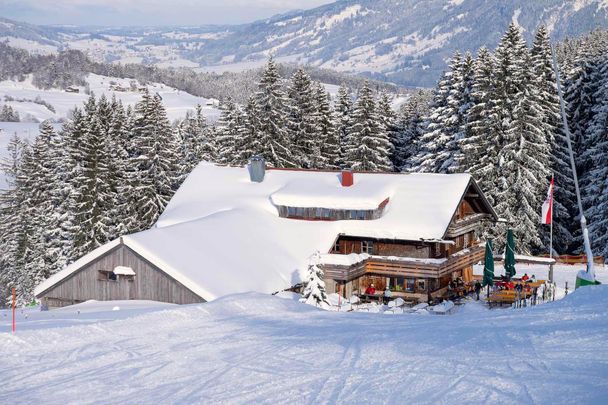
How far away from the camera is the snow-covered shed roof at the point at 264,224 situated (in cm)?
2861

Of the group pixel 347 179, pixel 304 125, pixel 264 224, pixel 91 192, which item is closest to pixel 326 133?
pixel 304 125

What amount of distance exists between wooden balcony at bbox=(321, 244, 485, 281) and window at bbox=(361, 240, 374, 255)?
0.88m

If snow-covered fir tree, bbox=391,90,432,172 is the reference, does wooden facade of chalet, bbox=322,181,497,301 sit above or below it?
below

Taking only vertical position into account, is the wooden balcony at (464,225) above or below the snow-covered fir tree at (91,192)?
below

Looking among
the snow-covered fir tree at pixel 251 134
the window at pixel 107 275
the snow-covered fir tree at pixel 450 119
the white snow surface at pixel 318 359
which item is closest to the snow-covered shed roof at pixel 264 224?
the window at pixel 107 275

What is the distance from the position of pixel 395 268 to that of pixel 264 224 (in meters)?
6.98

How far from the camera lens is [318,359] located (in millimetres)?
12141

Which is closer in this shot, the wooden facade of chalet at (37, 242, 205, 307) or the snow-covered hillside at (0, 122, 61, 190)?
the wooden facade of chalet at (37, 242, 205, 307)

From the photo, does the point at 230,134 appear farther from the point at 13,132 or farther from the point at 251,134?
the point at 13,132

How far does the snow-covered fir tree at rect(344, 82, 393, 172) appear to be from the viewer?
52.8 m

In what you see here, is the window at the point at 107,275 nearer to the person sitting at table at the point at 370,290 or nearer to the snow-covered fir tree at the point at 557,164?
the person sitting at table at the point at 370,290

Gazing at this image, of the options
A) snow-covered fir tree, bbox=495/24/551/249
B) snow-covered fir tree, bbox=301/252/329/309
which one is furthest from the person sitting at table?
snow-covered fir tree, bbox=495/24/551/249

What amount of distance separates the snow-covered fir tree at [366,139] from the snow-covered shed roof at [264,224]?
11.9 m

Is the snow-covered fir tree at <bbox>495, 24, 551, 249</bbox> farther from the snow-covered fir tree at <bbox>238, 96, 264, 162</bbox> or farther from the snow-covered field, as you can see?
the snow-covered field
